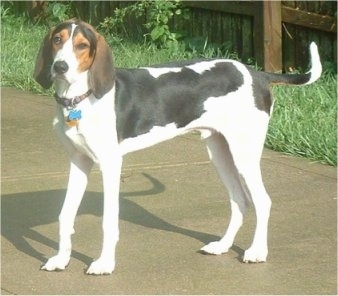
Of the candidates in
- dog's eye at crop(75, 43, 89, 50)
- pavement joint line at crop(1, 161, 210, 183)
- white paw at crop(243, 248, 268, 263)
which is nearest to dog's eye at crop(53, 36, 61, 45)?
dog's eye at crop(75, 43, 89, 50)

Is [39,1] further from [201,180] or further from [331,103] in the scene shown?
[201,180]

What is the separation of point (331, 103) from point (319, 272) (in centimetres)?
413

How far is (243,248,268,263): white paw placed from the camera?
6617 millimetres

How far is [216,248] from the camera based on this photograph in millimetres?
6793

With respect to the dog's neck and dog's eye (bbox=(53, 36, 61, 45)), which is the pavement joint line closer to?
the dog's neck

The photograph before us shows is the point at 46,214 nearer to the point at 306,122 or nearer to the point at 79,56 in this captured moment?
the point at 79,56

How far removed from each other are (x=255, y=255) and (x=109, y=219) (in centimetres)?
91

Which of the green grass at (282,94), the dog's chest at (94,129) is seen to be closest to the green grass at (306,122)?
the green grass at (282,94)

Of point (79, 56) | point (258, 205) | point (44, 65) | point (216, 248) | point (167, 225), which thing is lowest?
point (167, 225)

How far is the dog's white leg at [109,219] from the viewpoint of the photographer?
6.34m

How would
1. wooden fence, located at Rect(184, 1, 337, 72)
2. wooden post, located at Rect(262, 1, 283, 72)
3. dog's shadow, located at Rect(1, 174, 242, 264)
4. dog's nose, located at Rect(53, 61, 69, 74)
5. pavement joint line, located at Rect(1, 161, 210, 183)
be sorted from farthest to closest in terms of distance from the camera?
1. wooden post, located at Rect(262, 1, 283, 72)
2. wooden fence, located at Rect(184, 1, 337, 72)
3. pavement joint line, located at Rect(1, 161, 210, 183)
4. dog's shadow, located at Rect(1, 174, 242, 264)
5. dog's nose, located at Rect(53, 61, 69, 74)

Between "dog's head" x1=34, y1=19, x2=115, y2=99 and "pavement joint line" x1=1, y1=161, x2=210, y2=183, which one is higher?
"dog's head" x1=34, y1=19, x2=115, y2=99

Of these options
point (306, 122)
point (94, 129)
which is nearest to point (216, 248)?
point (94, 129)

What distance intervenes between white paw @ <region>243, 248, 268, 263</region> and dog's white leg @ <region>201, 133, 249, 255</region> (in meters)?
0.23
